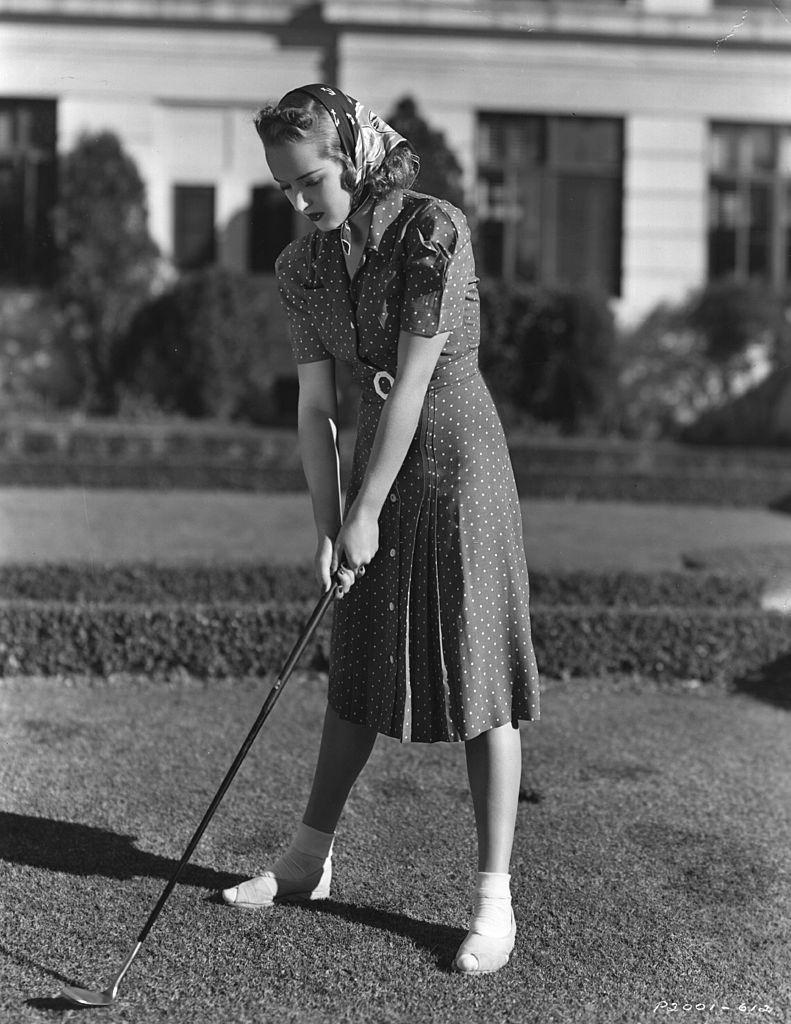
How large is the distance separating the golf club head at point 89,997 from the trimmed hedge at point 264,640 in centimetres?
279

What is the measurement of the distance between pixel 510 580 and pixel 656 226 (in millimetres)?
15600

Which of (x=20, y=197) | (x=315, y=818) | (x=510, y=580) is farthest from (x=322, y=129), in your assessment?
(x=20, y=197)

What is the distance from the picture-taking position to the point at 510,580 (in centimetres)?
296

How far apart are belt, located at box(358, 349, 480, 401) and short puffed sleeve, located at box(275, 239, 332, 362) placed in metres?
0.15

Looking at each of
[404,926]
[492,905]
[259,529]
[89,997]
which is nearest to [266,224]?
[259,529]

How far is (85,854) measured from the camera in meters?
3.42

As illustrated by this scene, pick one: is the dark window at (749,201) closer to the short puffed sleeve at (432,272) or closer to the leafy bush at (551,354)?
the leafy bush at (551,354)

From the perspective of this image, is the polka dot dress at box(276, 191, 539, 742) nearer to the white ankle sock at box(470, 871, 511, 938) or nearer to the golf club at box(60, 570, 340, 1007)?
the golf club at box(60, 570, 340, 1007)

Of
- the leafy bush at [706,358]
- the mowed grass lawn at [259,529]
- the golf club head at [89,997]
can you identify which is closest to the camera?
the golf club head at [89,997]

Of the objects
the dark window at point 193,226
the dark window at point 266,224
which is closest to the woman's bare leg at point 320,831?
the dark window at point 266,224

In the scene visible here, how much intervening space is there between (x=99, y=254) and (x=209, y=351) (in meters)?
2.30

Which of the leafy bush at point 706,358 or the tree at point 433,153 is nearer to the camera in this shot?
the tree at point 433,153

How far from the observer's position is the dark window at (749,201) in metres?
17.8

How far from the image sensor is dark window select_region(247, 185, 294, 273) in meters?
17.6
